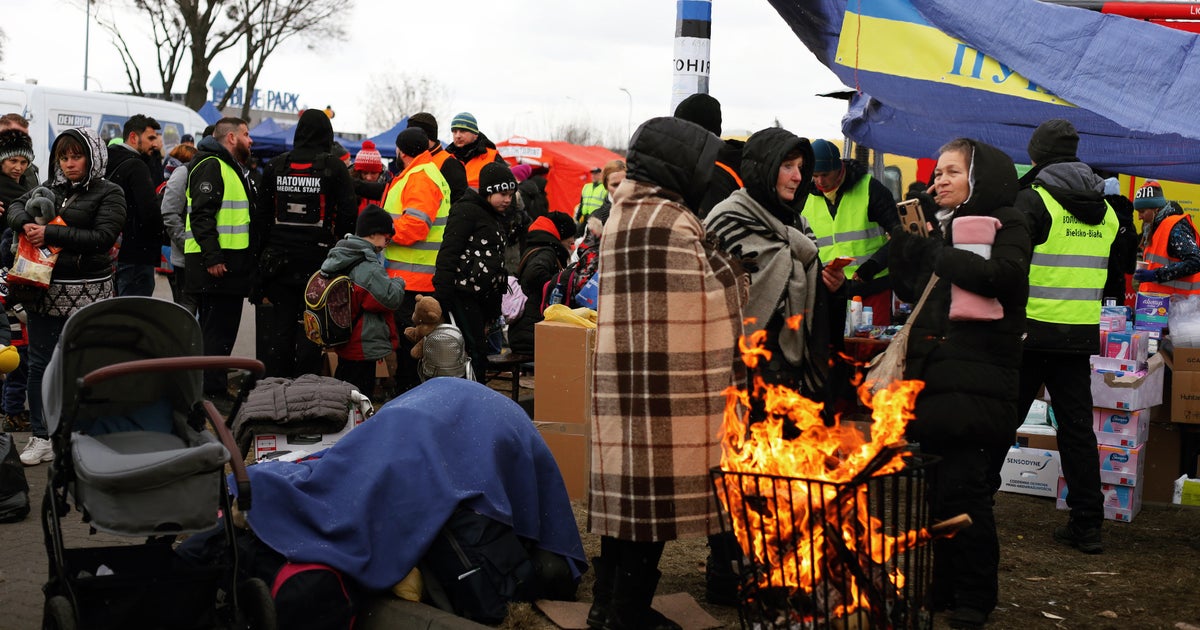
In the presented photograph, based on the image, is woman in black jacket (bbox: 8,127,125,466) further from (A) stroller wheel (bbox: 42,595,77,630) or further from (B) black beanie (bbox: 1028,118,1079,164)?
(B) black beanie (bbox: 1028,118,1079,164)

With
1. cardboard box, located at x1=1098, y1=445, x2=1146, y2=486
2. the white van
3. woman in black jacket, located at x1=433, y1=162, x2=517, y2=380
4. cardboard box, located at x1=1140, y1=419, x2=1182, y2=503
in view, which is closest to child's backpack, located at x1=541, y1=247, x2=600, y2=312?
woman in black jacket, located at x1=433, y1=162, x2=517, y2=380

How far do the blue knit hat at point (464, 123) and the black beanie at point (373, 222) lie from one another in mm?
2543

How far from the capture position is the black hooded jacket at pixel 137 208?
351 inches

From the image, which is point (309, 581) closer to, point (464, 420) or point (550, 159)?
point (464, 420)

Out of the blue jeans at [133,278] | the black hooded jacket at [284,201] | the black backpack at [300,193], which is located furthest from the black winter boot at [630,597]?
the blue jeans at [133,278]

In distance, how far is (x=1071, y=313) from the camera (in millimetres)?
6367

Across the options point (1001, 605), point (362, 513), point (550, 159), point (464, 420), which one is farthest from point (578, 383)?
point (550, 159)

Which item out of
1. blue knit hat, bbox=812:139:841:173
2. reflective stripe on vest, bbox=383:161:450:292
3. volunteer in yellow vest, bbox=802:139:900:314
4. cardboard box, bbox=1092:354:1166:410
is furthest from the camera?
reflective stripe on vest, bbox=383:161:450:292

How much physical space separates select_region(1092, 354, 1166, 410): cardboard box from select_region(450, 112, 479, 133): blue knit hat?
19.8ft

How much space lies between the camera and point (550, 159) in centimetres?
2298

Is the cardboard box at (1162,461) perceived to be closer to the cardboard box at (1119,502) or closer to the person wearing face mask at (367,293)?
the cardboard box at (1119,502)

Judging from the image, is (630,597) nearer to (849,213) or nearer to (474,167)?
(849,213)

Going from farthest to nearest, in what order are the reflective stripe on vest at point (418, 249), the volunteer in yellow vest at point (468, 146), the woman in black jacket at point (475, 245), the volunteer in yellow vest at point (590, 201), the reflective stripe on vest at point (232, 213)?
the volunteer in yellow vest at point (590, 201)
the volunteer in yellow vest at point (468, 146)
the reflective stripe on vest at point (418, 249)
the woman in black jacket at point (475, 245)
the reflective stripe on vest at point (232, 213)

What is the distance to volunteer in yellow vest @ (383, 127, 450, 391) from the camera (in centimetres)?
916
